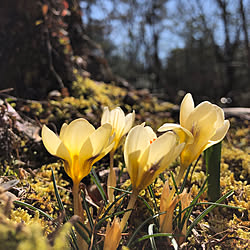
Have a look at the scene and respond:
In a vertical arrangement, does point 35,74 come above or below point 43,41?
below

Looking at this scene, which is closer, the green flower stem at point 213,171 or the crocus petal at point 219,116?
the crocus petal at point 219,116

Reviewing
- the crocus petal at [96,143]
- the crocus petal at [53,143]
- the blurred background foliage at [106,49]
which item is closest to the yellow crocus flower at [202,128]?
the crocus petal at [96,143]

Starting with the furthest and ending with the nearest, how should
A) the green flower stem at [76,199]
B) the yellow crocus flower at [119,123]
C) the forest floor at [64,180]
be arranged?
1. the yellow crocus flower at [119,123]
2. the green flower stem at [76,199]
3. the forest floor at [64,180]

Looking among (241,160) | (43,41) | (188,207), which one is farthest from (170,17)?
(188,207)

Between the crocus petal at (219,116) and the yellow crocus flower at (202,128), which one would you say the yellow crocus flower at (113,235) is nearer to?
the yellow crocus flower at (202,128)

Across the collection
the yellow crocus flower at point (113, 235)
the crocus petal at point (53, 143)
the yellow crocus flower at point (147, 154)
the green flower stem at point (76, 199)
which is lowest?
the yellow crocus flower at point (113, 235)

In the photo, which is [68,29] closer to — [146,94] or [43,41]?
[43,41]

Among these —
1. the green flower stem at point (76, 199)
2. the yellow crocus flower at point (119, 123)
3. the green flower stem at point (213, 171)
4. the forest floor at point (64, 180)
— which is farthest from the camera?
the green flower stem at point (213, 171)

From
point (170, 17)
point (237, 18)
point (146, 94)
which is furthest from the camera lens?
point (170, 17)
